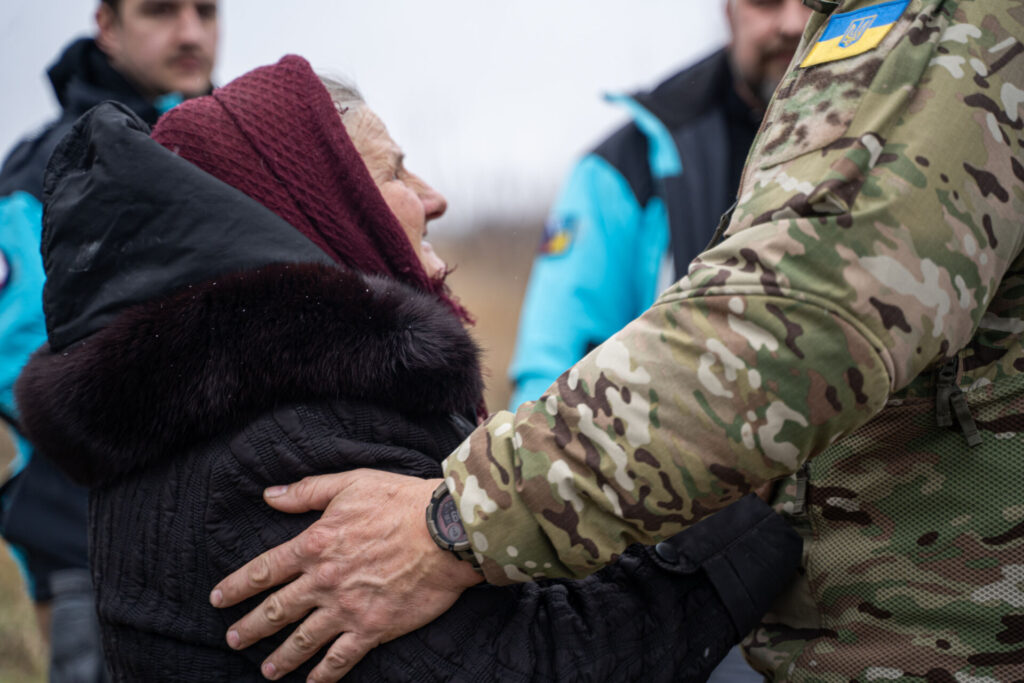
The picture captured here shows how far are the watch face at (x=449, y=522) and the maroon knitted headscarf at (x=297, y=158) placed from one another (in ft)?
1.74

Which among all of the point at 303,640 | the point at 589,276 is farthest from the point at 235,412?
the point at 589,276

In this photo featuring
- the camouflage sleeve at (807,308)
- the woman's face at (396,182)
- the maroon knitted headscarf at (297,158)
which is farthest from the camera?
the woman's face at (396,182)

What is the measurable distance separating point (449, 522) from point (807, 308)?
0.55 m

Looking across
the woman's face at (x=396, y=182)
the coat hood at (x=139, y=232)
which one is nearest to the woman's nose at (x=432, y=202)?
the woman's face at (x=396, y=182)

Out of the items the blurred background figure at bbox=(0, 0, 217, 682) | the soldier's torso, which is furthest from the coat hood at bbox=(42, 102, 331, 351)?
the blurred background figure at bbox=(0, 0, 217, 682)

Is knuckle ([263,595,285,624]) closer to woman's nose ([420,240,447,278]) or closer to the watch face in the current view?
the watch face

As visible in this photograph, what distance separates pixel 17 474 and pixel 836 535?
252 centimetres

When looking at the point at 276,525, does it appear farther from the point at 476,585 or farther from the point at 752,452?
the point at 752,452

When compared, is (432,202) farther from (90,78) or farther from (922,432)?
(90,78)

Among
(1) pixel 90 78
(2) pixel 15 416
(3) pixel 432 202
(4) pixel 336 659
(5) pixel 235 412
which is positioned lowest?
(2) pixel 15 416

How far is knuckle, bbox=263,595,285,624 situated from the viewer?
1.31 m

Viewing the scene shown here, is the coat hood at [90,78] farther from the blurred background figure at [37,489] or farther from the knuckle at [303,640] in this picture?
the knuckle at [303,640]

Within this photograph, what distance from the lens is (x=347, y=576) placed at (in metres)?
1.29

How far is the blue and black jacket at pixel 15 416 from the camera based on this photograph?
272 centimetres
